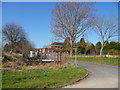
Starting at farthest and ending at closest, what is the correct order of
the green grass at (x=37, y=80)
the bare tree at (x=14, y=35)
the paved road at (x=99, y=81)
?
the bare tree at (x=14, y=35), the paved road at (x=99, y=81), the green grass at (x=37, y=80)

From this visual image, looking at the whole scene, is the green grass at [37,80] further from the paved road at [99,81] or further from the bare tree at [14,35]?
the bare tree at [14,35]

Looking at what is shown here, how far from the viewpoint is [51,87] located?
252 inches

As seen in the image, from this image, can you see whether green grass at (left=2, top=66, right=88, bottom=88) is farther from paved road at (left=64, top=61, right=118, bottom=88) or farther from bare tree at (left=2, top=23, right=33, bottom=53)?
bare tree at (left=2, top=23, right=33, bottom=53)

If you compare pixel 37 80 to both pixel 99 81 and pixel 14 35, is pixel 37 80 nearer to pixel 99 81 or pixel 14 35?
pixel 99 81

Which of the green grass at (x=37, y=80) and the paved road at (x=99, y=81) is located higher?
the green grass at (x=37, y=80)

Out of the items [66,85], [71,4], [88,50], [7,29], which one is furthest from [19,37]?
[66,85]

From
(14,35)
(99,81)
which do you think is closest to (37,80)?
(99,81)

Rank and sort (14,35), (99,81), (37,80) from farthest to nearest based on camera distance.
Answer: (14,35)
(99,81)
(37,80)

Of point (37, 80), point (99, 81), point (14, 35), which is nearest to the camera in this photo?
point (37, 80)

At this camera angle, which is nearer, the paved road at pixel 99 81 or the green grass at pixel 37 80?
the green grass at pixel 37 80

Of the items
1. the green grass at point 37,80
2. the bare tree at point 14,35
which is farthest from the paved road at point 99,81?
the bare tree at point 14,35

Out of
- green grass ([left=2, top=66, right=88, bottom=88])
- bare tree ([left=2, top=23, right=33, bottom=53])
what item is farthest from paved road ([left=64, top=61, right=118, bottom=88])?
bare tree ([left=2, top=23, right=33, bottom=53])

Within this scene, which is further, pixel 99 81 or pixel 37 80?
pixel 99 81

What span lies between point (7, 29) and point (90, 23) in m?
28.7
